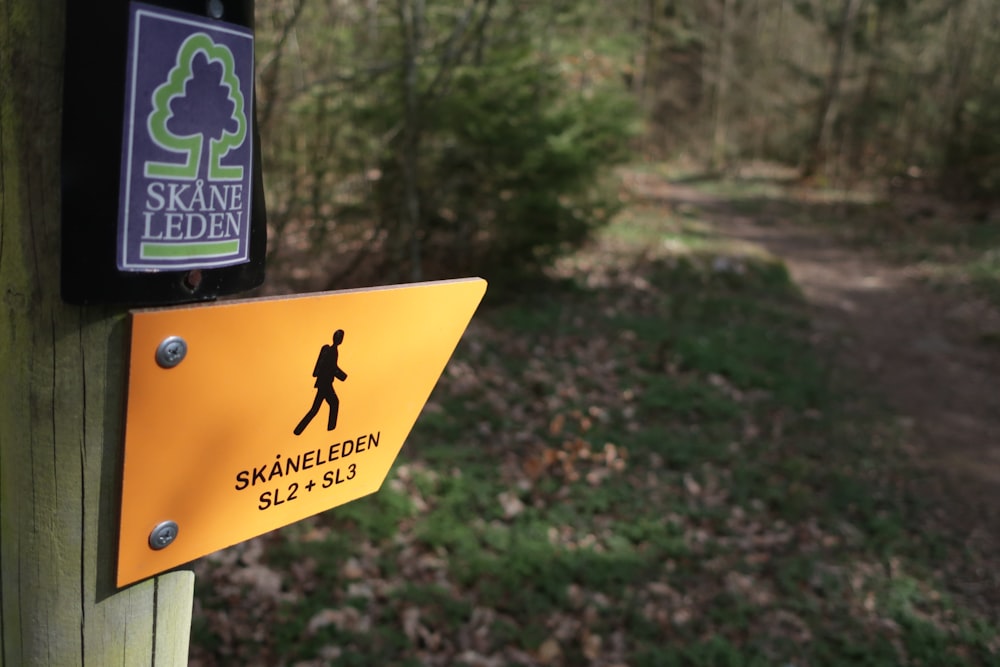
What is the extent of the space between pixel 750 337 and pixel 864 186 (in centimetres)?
1636

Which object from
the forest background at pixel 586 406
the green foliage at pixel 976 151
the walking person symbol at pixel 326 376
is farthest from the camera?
the green foliage at pixel 976 151

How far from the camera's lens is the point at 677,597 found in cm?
456

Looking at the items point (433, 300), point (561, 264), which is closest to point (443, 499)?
point (433, 300)

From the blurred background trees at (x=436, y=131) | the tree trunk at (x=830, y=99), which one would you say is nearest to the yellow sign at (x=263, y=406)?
the blurred background trees at (x=436, y=131)

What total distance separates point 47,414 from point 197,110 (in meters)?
0.44

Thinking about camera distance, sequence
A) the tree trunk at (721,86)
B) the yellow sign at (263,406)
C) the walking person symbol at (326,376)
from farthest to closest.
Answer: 1. the tree trunk at (721,86)
2. the walking person symbol at (326,376)
3. the yellow sign at (263,406)

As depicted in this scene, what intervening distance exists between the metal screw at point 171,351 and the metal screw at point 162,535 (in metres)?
0.23

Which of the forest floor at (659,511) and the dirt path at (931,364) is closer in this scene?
the forest floor at (659,511)

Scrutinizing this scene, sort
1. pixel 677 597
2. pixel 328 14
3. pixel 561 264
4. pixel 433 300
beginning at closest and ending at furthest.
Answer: pixel 433 300 < pixel 677 597 < pixel 328 14 < pixel 561 264

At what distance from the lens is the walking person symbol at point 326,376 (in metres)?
1.16

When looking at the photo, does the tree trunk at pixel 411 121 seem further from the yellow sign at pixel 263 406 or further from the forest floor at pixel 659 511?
the yellow sign at pixel 263 406

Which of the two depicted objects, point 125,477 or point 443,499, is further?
point 443,499

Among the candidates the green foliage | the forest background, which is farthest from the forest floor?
the green foliage

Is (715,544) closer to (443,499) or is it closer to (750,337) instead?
(443,499)
